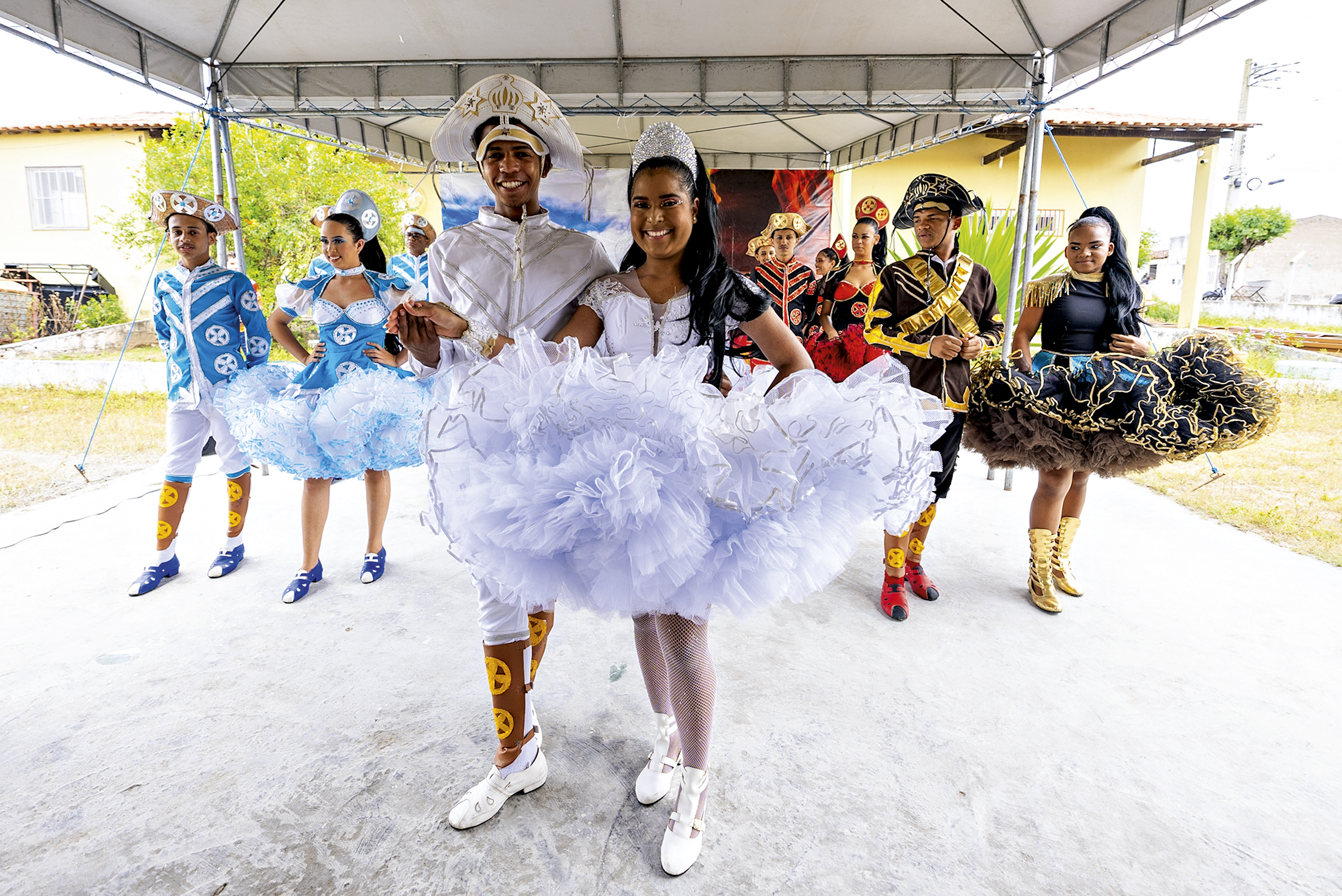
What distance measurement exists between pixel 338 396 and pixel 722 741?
2.39 meters

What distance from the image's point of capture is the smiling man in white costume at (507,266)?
70.7 inches

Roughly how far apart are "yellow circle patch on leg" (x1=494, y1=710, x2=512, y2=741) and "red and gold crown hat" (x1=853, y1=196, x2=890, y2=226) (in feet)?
12.7

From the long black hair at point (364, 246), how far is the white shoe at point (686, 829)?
313 cm

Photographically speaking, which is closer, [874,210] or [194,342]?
[194,342]

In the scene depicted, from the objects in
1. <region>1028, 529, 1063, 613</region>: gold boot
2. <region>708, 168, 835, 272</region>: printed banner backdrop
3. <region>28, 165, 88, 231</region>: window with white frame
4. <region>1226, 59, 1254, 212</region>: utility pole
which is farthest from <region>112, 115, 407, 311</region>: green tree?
<region>1226, 59, 1254, 212</region>: utility pole

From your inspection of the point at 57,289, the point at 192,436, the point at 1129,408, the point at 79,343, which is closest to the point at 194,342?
the point at 192,436

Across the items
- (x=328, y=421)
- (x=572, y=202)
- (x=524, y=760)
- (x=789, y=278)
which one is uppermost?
(x=572, y=202)

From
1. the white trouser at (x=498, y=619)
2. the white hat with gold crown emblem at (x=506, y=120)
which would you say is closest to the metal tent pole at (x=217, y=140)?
the white hat with gold crown emblem at (x=506, y=120)

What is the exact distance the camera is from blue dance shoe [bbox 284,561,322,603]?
325 centimetres

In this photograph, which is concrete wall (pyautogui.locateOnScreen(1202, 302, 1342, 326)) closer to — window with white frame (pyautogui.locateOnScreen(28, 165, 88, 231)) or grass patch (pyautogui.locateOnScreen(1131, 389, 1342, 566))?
grass patch (pyautogui.locateOnScreen(1131, 389, 1342, 566))

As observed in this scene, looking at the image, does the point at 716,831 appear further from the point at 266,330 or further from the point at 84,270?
the point at 84,270

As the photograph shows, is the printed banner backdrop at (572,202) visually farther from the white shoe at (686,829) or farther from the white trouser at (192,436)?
the white shoe at (686,829)

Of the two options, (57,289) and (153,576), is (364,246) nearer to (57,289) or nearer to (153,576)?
(153,576)

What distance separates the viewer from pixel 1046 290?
3.35 metres
